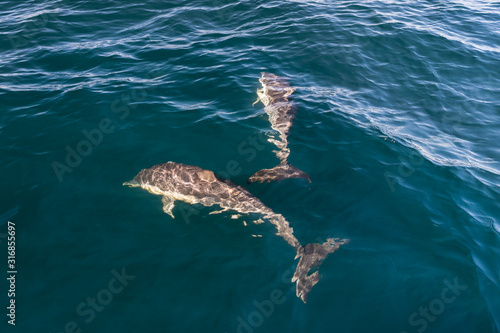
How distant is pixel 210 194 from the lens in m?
10.2

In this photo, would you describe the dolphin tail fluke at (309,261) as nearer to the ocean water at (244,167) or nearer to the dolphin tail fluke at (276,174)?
the ocean water at (244,167)

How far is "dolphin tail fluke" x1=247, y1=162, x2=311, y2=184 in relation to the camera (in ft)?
35.0

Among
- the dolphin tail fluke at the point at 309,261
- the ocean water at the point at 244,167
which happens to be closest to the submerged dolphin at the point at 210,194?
the dolphin tail fluke at the point at 309,261

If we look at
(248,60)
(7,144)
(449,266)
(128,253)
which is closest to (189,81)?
(248,60)

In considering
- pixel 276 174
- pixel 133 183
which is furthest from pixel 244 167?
pixel 133 183

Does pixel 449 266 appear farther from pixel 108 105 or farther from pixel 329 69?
pixel 108 105

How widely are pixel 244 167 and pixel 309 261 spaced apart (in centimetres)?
386

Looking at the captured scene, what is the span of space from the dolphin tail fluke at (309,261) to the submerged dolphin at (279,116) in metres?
2.46

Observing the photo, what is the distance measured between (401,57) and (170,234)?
14.5 metres

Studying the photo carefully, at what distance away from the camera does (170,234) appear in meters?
9.29

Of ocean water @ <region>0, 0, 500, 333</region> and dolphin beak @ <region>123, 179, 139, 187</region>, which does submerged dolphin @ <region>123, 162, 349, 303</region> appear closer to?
dolphin beak @ <region>123, 179, 139, 187</region>

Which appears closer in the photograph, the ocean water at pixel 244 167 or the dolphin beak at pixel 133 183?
the ocean water at pixel 244 167

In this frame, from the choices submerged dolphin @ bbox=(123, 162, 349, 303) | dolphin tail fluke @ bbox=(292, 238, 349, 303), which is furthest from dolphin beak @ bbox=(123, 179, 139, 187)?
dolphin tail fluke @ bbox=(292, 238, 349, 303)

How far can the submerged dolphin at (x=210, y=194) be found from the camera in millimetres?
8953
